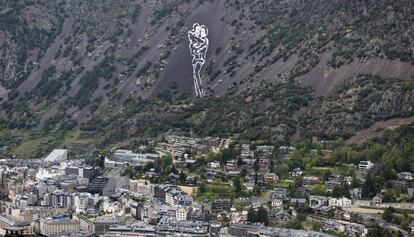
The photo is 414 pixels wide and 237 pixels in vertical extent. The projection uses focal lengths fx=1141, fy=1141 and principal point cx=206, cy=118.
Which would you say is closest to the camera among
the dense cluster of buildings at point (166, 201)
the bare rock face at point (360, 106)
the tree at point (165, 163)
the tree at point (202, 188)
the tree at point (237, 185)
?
the dense cluster of buildings at point (166, 201)

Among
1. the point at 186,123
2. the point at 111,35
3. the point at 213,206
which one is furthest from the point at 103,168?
the point at 111,35

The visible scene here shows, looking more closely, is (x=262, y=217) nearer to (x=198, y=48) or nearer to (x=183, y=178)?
(x=183, y=178)

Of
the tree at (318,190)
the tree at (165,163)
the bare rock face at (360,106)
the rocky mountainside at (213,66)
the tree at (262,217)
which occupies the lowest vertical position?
the tree at (262,217)

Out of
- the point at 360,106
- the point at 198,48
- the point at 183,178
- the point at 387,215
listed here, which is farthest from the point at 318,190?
the point at 198,48

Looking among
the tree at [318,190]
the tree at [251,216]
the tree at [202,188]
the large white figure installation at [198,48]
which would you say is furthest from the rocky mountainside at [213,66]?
the tree at [251,216]

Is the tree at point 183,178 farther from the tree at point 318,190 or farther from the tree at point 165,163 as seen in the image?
the tree at point 318,190

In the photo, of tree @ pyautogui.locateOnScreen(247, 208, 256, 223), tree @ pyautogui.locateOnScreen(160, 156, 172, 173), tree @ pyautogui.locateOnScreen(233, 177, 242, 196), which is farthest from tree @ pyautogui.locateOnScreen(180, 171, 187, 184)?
tree @ pyautogui.locateOnScreen(247, 208, 256, 223)

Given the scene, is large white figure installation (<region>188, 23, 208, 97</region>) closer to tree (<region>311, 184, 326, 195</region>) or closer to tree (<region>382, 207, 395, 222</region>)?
tree (<region>311, 184, 326, 195</region>)
